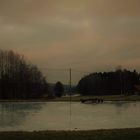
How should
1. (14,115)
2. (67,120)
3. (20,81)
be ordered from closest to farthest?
(67,120) → (14,115) → (20,81)

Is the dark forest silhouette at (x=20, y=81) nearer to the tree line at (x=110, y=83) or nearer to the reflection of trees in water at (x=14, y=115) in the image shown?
the tree line at (x=110, y=83)

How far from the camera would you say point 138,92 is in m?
106

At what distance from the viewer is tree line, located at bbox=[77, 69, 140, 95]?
117 metres

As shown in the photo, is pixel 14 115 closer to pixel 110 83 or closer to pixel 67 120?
pixel 67 120

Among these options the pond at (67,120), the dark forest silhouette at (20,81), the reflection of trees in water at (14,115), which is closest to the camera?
the pond at (67,120)

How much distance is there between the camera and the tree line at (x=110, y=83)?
117 meters

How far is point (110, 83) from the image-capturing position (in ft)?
400

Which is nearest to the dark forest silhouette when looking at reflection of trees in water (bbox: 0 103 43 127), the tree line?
the tree line

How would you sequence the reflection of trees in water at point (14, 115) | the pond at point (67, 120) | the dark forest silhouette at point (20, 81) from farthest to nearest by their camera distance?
the dark forest silhouette at point (20, 81), the reflection of trees in water at point (14, 115), the pond at point (67, 120)

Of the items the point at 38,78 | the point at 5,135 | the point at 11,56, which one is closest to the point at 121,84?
the point at 38,78

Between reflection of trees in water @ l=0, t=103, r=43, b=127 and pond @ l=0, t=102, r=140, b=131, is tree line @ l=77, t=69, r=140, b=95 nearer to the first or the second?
reflection of trees in water @ l=0, t=103, r=43, b=127

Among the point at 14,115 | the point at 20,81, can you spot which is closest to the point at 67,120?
the point at 14,115

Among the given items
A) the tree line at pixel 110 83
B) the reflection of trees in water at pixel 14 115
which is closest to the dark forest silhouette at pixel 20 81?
the tree line at pixel 110 83

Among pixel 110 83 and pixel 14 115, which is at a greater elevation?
pixel 110 83
